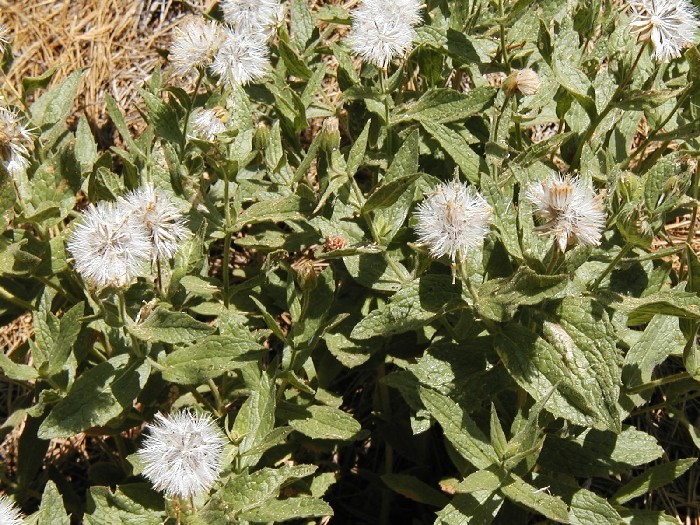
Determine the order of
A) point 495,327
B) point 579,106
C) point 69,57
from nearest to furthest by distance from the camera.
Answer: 1. point 495,327
2. point 579,106
3. point 69,57

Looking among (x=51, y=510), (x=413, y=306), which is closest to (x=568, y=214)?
(x=413, y=306)

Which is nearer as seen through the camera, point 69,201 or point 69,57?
point 69,201

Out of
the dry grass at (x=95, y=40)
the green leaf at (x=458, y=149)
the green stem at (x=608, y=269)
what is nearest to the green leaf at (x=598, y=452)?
the green stem at (x=608, y=269)

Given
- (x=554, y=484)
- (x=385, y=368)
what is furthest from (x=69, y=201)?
(x=554, y=484)

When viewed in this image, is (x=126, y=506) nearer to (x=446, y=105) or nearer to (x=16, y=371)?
(x=16, y=371)

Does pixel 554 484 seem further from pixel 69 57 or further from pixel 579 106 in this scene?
pixel 69 57

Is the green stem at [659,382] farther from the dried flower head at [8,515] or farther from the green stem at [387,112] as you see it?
the dried flower head at [8,515]

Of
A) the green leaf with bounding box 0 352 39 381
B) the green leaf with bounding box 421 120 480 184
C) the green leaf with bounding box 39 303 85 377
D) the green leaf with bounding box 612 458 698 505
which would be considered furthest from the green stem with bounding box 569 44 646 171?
the green leaf with bounding box 0 352 39 381
